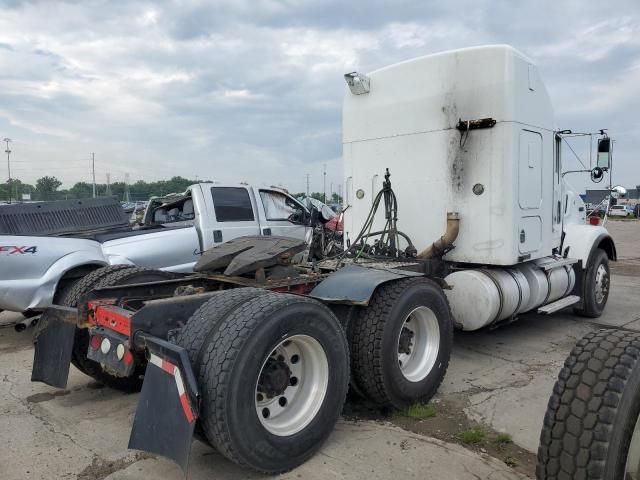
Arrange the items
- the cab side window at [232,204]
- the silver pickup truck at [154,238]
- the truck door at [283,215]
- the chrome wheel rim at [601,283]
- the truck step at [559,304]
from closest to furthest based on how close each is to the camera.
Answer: the silver pickup truck at [154,238] < the truck step at [559,304] < the chrome wheel rim at [601,283] < the cab side window at [232,204] < the truck door at [283,215]

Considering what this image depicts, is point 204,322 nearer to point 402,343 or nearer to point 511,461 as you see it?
point 402,343

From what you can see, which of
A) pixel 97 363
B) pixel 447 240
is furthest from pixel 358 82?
pixel 97 363

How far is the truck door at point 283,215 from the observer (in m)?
8.30

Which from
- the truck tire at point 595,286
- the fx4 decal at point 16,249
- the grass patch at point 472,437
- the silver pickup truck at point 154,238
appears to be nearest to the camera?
the grass patch at point 472,437

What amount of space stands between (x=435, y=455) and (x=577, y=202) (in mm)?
5743

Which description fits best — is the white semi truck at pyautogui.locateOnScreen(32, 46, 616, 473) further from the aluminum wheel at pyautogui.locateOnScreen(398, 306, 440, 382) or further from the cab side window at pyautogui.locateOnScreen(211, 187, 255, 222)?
the cab side window at pyautogui.locateOnScreen(211, 187, 255, 222)

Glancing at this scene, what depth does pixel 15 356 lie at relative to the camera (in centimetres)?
592

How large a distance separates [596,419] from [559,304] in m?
4.58

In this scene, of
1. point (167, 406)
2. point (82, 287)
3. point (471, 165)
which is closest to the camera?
point (167, 406)

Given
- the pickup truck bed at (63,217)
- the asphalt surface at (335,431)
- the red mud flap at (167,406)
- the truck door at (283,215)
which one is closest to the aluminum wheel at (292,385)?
the asphalt surface at (335,431)

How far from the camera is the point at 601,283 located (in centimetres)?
763

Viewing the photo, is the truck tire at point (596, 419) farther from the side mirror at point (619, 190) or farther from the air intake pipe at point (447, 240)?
the side mirror at point (619, 190)

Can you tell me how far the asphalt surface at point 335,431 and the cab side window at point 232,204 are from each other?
308 centimetres

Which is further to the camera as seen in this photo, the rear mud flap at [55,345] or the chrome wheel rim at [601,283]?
the chrome wheel rim at [601,283]
